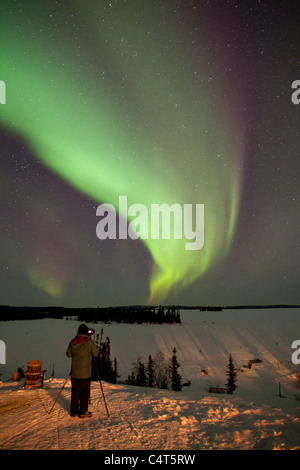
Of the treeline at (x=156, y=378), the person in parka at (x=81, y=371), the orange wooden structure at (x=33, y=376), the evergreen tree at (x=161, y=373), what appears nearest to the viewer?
the person in parka at (x=81, y=371)

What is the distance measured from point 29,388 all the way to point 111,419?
5.09 metres

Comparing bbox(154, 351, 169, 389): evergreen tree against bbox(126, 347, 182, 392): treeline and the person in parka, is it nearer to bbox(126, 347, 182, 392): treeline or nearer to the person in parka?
bbox(126, 347, 182, 392): treeline

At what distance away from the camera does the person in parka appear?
23.0 ft

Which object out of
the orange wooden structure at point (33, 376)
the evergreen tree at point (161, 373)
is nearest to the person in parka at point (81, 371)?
the orange wooden structure at point (33, 376)

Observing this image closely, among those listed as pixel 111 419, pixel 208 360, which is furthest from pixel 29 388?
pixel 208 360

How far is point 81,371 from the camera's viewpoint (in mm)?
7102

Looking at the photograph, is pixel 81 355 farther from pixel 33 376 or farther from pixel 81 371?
pixel 33 376

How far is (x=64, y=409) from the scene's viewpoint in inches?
302

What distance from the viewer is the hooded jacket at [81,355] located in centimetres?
709

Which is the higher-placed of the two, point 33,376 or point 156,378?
point 33,376

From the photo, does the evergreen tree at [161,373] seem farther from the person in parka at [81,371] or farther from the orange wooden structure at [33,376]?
the person in parka at [81,371]

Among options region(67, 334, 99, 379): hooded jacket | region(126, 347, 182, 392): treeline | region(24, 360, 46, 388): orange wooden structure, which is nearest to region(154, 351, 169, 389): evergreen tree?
region(126, 347, 182, 392): treeline

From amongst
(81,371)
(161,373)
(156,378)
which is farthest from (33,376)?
(161,373)

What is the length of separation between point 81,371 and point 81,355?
1.25 ft
